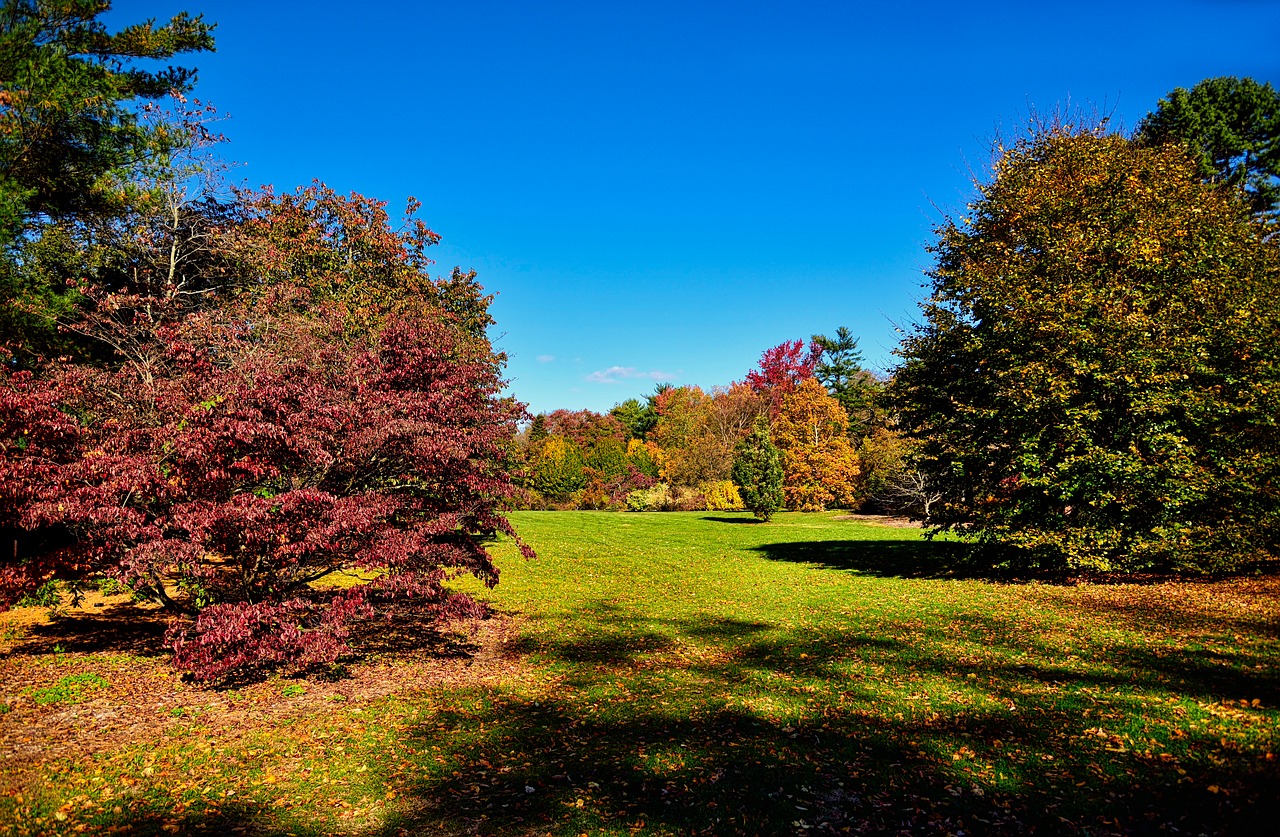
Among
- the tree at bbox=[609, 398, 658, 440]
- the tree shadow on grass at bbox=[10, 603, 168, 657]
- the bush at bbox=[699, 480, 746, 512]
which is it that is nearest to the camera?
the tree shadow on grass at bbox=[10, 603, 168, 657]

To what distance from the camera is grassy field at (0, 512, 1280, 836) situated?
539cm

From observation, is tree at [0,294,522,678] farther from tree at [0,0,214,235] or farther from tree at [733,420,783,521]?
tree at [733,420,783,521]

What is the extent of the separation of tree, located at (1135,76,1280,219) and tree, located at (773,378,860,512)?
26.2 metres

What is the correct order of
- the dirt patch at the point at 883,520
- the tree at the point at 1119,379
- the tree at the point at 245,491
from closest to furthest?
the tree at the point at 245,491 → the tree at the point at 1119,379 → the dirt patch at the point at 883,520

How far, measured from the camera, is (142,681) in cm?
862

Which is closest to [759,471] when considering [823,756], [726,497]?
[726,497]

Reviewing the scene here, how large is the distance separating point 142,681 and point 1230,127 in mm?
38641

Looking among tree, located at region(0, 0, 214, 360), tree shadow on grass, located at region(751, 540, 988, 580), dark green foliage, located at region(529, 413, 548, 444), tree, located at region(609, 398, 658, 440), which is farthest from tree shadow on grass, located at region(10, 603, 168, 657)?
tree, located at region(609, 398, 658, 440)

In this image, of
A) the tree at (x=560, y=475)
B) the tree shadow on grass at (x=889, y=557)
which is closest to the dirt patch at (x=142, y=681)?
the tree shadow on grass at (x=889, y=557)

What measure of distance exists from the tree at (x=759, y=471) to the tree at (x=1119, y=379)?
20718mm

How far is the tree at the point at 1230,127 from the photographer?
24938mm

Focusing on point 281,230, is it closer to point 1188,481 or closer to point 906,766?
point 906,766

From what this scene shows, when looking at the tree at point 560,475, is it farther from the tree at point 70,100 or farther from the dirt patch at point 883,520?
the tree at point 70,100

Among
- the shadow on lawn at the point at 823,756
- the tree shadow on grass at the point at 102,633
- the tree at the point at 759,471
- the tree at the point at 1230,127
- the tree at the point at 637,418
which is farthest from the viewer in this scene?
the tree at the point at 637,418
